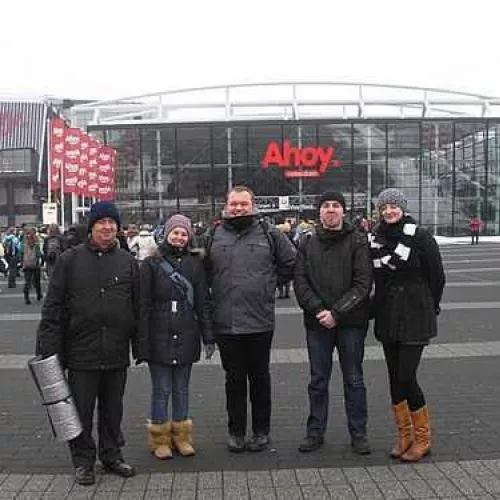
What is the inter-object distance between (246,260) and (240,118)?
47.8m

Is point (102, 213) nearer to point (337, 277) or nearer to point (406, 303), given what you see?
point (337, 277)

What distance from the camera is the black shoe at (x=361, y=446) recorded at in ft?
15.6

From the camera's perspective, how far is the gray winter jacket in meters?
4.79

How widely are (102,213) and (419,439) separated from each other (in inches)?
101

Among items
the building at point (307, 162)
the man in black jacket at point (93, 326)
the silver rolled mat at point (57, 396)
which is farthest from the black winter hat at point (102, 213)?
the building at point (307, 162)

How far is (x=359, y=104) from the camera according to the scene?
2050 inches

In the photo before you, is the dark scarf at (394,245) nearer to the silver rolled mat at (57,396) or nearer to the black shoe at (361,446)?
the black shoe at (361,446)

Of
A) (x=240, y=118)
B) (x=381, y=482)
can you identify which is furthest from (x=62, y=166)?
(x=240, y=118)

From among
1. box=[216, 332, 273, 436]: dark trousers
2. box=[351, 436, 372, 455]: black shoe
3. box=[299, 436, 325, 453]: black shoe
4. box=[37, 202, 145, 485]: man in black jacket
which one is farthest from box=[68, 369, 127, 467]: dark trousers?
box=[351, 436, 372, 455]: black shoe

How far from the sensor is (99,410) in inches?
181

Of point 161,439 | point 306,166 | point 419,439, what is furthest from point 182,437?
point 306,166

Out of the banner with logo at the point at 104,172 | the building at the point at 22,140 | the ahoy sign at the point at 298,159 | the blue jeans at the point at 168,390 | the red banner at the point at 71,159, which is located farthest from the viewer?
the building at the point at 22,140

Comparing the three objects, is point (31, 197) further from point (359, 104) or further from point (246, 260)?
point (246, 260)

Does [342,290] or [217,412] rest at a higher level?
[342,290]
